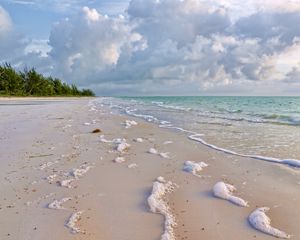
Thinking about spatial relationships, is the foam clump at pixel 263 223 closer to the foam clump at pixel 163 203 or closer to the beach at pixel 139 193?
the beach at pixel 139 193

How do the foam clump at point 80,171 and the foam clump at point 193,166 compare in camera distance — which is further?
the foam clump at point 193,166

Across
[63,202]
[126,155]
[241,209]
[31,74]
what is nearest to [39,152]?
[126,155]

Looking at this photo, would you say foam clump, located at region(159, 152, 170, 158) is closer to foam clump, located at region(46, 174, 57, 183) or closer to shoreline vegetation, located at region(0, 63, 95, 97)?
foam clump, located at region(46, 174, 57, 183)

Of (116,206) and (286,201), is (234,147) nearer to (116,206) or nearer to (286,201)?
(286,201)

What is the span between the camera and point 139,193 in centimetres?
506

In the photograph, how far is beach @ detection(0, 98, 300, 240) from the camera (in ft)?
12.2

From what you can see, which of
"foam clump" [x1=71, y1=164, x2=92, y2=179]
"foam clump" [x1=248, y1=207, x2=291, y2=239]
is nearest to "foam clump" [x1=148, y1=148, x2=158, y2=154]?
"foam clump" [x1=71, y1=164, x2=92, y2=179]

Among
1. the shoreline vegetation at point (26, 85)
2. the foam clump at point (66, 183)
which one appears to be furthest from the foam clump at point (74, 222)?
the shoreline vegetation at point (26, 85)

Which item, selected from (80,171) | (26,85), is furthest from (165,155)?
(26,85)

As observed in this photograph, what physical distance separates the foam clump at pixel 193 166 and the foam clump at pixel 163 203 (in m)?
0.79

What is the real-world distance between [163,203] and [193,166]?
7.49 ft

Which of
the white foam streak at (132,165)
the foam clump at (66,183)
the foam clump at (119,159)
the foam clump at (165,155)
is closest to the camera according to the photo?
the foam clump at (66,183)

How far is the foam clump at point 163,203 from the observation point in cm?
366

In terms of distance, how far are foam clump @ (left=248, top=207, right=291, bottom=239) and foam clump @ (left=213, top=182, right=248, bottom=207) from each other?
31cm
